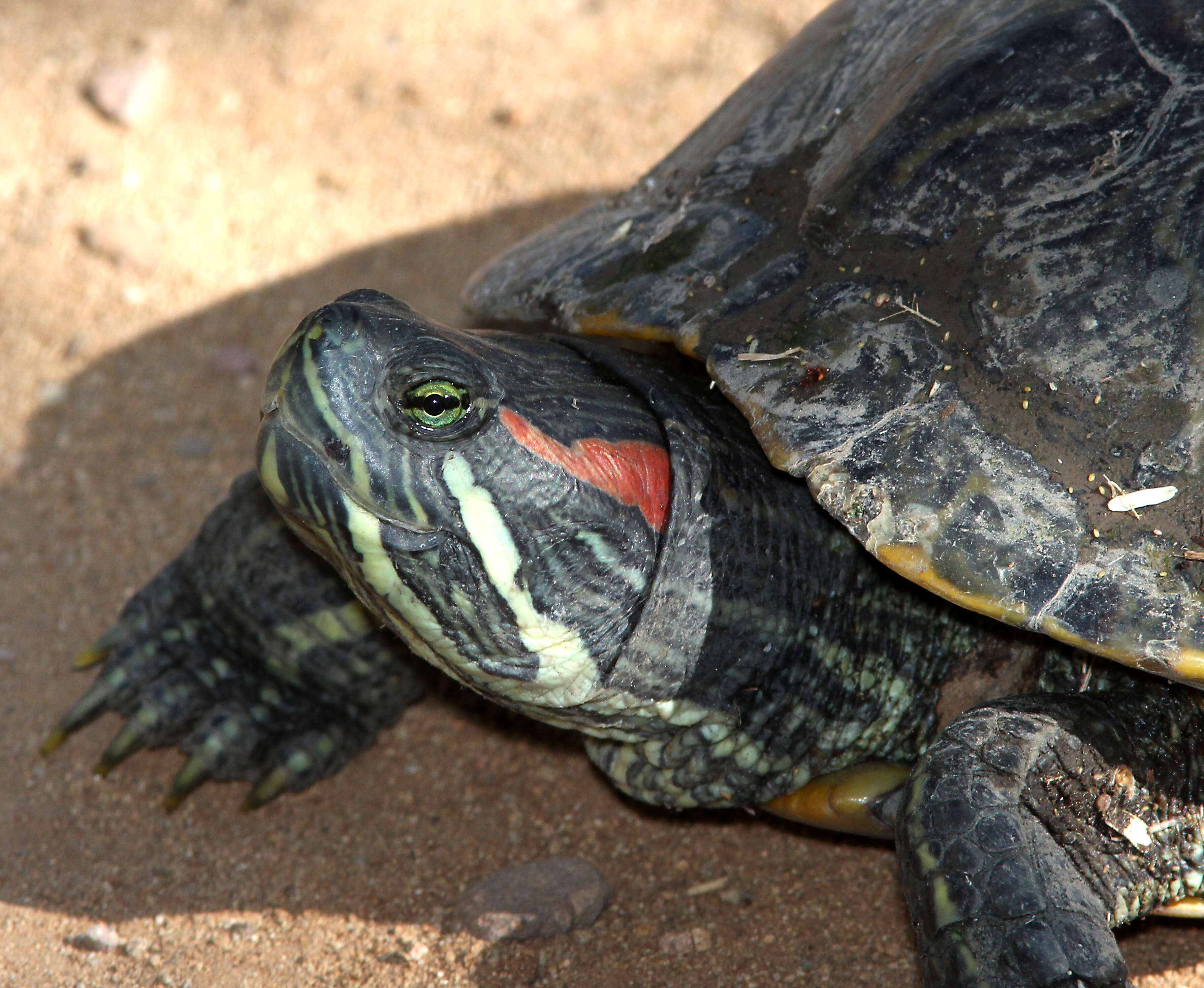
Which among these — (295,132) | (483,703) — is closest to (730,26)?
(295,132)

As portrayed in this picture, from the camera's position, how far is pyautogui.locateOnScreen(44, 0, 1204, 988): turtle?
103 inches

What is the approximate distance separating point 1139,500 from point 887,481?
22.8 inches

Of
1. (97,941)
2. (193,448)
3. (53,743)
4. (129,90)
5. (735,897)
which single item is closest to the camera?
(97,941)

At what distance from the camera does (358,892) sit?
3445 millimetres

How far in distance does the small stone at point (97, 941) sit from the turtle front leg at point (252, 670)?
1.81ft

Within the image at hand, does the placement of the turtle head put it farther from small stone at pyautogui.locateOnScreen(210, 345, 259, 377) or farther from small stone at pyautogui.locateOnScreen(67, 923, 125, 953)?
small stone at pyautogui.locateOnScreen(210, 345, 259, 377)

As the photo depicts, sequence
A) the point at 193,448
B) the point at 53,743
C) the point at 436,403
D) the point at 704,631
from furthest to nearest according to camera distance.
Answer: the point at 193,448
the point at 53,743
the point at 704,631
the point at 436,403

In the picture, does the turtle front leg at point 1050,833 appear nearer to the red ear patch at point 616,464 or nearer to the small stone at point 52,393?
the red ear patch at point 616,464

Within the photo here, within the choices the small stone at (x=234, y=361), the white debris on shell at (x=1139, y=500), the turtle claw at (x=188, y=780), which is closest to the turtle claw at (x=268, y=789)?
the turtle claw at (x=188, y=780)

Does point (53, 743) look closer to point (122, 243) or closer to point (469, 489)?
point (469, 489)

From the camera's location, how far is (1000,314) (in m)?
2.77

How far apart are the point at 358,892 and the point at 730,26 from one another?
5503 mm

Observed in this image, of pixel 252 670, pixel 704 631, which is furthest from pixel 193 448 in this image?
pixel 704 631

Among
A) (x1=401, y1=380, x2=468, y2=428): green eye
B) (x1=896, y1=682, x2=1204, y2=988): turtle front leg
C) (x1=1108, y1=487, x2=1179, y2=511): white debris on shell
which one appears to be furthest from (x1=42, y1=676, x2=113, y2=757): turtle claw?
(x1=1108, y1=487, x2=1179, y2=511): white debris on shell
